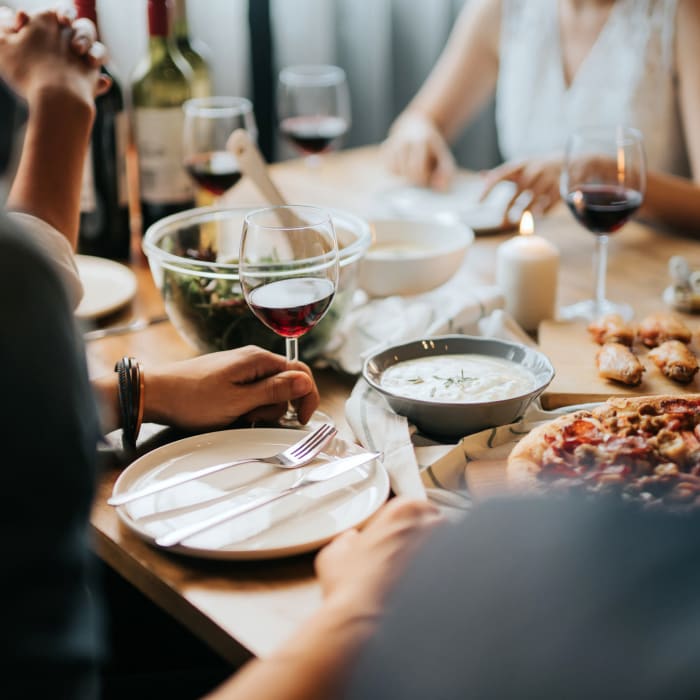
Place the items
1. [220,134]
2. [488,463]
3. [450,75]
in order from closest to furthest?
[488,463]
[220,134]
[450,75]

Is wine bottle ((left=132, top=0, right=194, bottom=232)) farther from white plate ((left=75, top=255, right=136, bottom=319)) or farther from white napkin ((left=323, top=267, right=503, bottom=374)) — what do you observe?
white napkin ((left=323, top=267, right=503, bottom=374))

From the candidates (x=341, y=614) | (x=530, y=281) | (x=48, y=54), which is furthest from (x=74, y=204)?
(x=341, y=614)

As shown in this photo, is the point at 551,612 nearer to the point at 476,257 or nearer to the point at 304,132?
the point at 476,257

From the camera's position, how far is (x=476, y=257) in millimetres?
1645

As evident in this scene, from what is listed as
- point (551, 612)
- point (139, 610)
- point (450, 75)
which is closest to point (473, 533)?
point (551, 612)

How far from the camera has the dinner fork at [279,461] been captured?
2.78 ft

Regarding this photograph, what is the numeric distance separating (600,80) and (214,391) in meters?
1.66

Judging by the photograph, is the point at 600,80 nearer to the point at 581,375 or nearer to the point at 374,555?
the point at 581,375

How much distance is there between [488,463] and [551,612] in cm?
40

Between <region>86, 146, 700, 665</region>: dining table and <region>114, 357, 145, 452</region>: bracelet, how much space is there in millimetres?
52

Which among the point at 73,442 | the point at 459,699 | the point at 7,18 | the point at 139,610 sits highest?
the point at 7,18

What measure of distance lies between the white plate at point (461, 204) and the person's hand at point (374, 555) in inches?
40.4

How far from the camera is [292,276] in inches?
39.8

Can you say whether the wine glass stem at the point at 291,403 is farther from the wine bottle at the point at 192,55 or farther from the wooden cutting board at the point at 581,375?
the wine bottle at the point at 192,55
